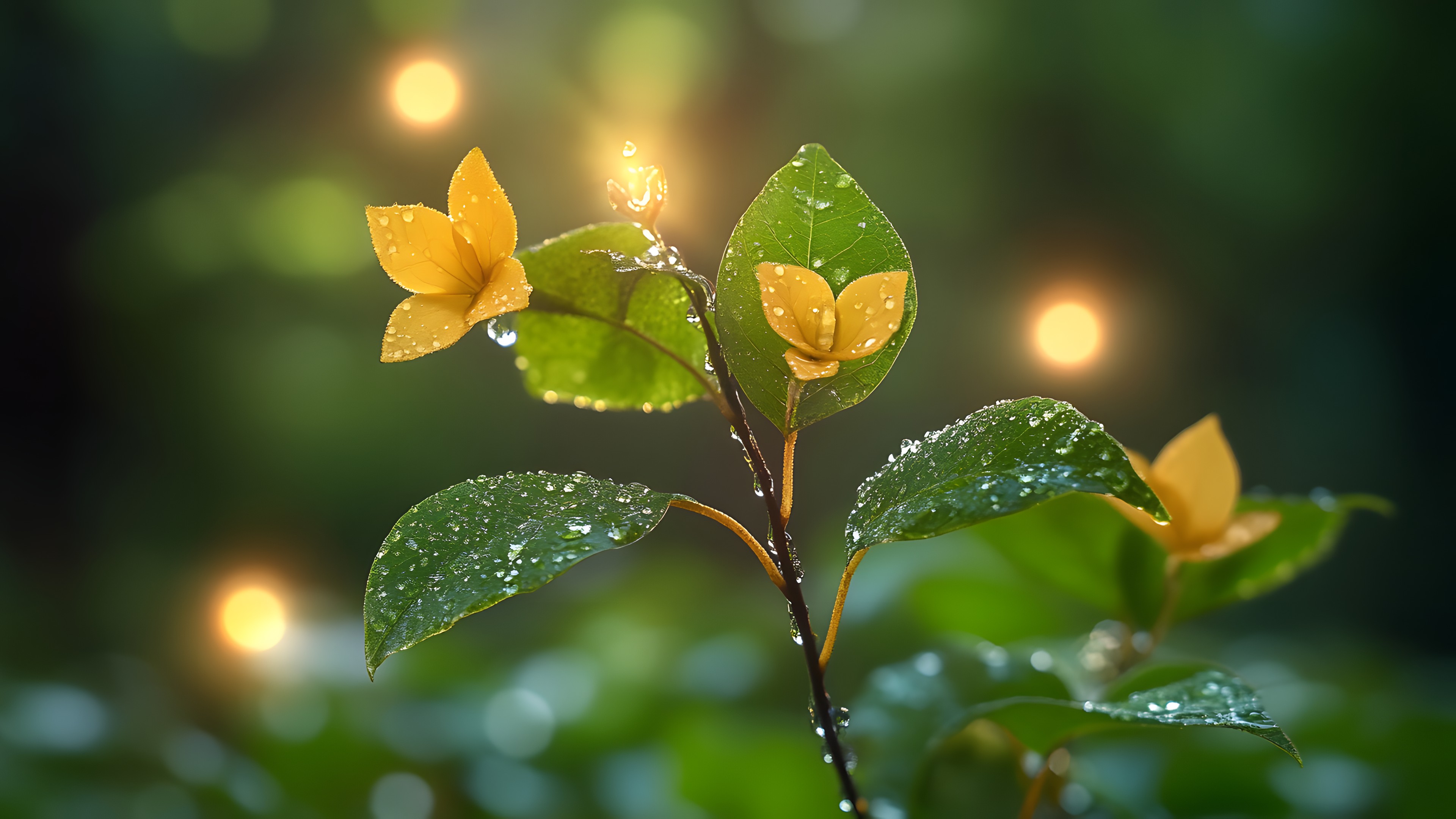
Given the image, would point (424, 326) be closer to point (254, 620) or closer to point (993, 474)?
point (993, 474)

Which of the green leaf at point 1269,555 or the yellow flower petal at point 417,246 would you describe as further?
the green leaf at point 1269,555

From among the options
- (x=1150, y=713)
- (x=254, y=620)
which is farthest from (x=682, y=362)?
(x=254, y=620)

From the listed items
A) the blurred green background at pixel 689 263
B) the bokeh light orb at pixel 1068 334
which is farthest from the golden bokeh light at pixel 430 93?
the bokeh light orb at pixel 1068 334

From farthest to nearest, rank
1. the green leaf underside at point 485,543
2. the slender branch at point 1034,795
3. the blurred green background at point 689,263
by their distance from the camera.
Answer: the blurred green background at point 689,263
the slender branch at point 1034,795
the green leaf underside at point 485,543

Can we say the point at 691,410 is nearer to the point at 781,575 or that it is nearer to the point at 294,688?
the point at 294,688

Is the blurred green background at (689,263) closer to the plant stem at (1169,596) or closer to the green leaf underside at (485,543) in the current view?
the plant stem at (1169,596)

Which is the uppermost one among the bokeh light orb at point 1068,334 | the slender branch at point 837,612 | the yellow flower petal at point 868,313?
the bokeh light orb at point 1068,334

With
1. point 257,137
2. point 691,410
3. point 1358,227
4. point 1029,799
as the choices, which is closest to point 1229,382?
point 1358,227
